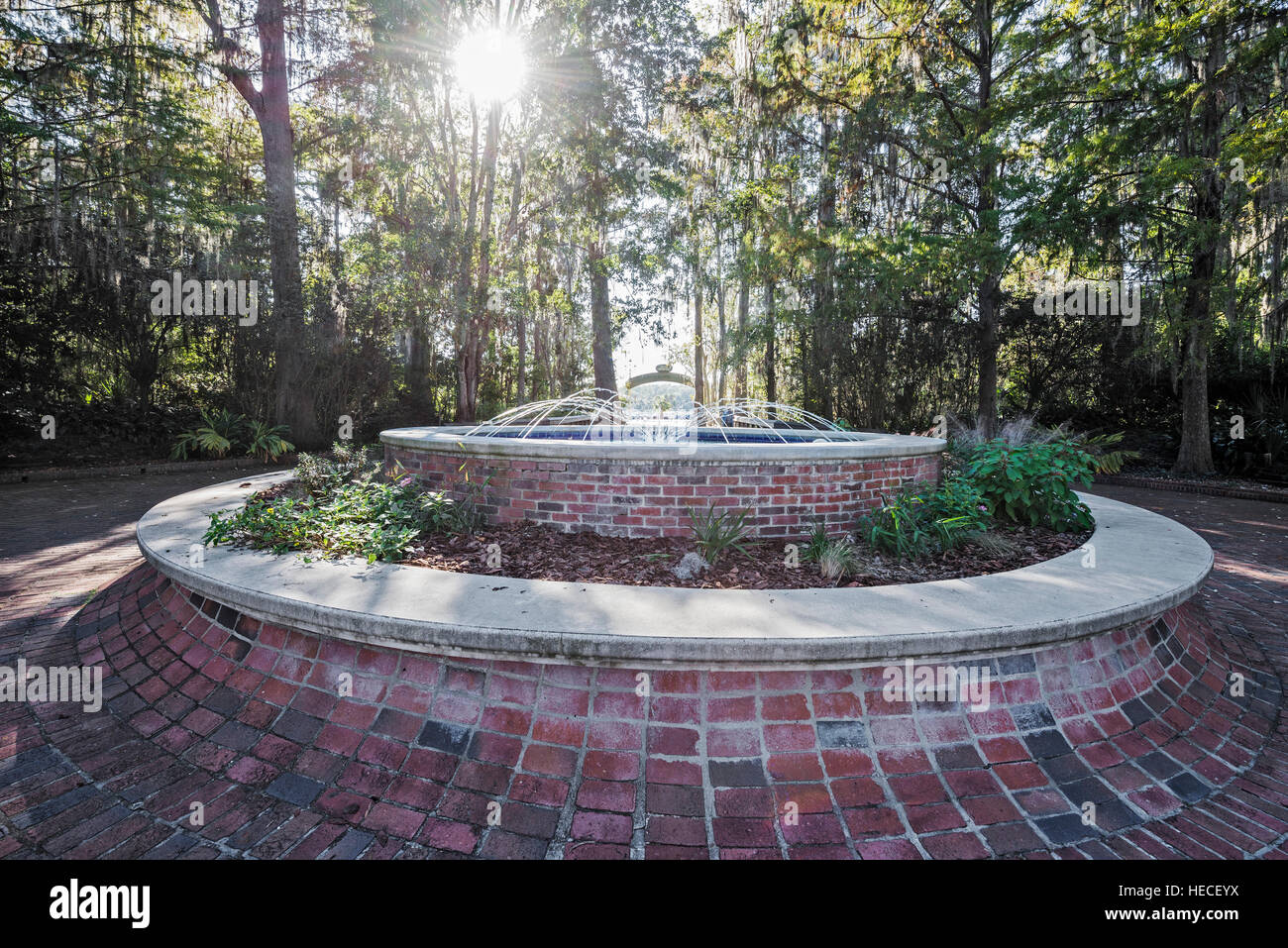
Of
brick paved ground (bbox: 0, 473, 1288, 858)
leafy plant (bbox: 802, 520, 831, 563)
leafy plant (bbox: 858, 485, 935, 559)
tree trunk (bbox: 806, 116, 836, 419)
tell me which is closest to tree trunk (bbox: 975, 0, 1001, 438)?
tree trunk (bbox: 806, 116, 836, 419)

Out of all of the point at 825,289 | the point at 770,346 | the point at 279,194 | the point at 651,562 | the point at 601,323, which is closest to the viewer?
the point at 651,562

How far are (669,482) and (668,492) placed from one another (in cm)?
6

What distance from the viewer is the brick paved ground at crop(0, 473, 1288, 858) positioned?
5.75ft

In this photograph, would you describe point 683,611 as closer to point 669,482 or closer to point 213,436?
point 669,482

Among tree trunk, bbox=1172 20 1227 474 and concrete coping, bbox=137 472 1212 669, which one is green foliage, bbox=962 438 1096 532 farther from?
tree trunk, bbox=1172 20 1227 474

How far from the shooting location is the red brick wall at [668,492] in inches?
140

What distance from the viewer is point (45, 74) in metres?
9.05

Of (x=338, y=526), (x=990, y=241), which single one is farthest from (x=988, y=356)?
(x=338, y=526)

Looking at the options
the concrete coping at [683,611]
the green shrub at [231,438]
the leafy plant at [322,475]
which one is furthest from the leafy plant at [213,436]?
the concrete coping at [683,611]

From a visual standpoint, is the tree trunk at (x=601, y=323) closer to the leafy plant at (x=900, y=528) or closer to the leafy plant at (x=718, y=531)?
the leafy plant at (x=900, y=528)

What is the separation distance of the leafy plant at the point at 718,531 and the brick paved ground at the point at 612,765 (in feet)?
4.09

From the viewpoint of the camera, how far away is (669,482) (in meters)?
3.57
